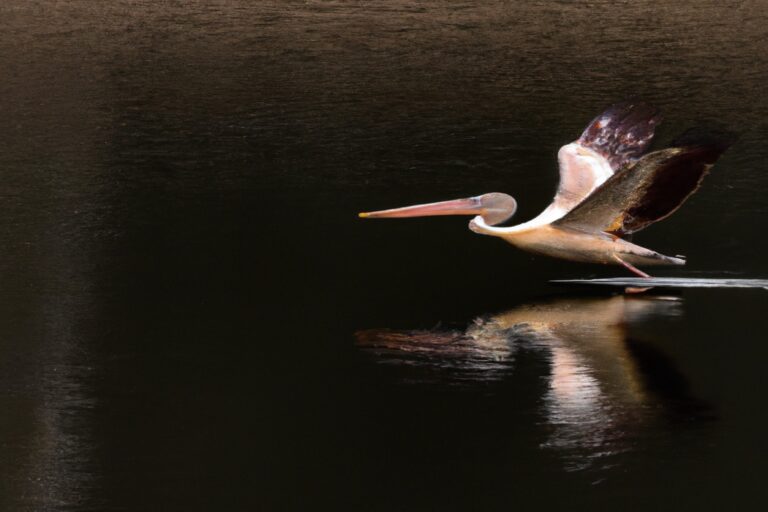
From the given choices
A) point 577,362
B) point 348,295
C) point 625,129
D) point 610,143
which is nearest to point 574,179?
point 610,143

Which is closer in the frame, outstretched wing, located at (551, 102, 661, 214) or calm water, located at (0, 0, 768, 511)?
calm water, located at (0, 0, 768, 511)

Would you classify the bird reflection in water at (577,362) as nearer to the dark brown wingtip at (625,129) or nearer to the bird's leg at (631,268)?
the bird's leg at (631,268)

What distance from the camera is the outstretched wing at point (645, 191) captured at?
7.08m

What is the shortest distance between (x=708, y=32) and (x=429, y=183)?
5964 mm

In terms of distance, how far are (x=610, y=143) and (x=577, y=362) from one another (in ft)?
6.81

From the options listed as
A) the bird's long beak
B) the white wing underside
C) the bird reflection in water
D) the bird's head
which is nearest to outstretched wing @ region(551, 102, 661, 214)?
the white wing underside

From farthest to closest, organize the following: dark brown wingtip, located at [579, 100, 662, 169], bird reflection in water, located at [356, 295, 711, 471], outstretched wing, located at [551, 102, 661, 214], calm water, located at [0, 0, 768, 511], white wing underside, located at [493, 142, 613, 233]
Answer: dark brown wingtip, located at [579, 100, 662, 169], outstretched wing, located at [551, 102, 661, 214], white wing underside, located at [493, 142, 613, 233], bird reflection in water, located at [356, 295, 711, 471], calm water, located at [0, 0, 768, 511]

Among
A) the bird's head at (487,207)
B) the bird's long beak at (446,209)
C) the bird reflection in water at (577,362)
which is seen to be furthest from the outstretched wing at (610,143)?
the bird reflection in water at (577,362)

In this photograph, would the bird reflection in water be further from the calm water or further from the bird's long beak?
the bird's long beak

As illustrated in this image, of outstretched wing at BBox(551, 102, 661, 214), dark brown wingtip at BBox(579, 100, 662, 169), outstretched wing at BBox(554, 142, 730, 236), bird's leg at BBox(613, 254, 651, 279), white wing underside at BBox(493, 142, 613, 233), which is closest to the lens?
outstretched wing at BBox(554, 142, 730, 236)

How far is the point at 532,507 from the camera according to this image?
17.4 ft

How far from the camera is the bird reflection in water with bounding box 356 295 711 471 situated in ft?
19.5

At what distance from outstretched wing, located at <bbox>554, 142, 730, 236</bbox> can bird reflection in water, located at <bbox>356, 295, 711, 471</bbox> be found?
1.37 feet

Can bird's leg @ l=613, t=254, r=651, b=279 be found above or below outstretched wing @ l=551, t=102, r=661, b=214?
below
